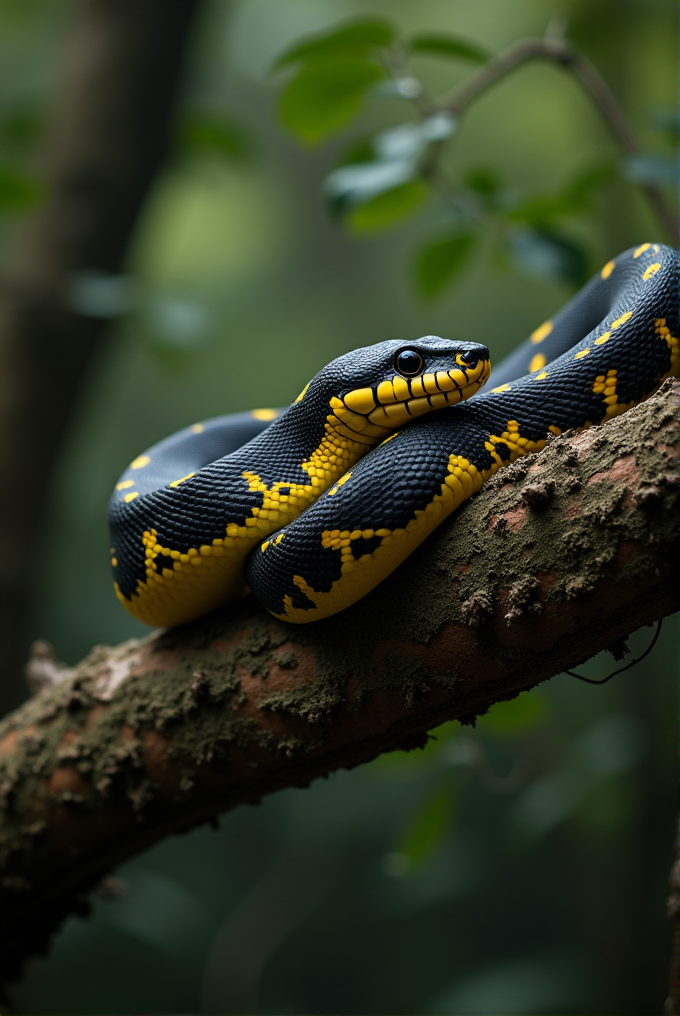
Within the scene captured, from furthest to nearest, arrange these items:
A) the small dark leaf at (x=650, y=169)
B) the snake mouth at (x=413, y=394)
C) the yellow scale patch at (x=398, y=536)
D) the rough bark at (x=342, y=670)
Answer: the small dark leaf at (x=650, y=169) → the snake mouth at (x=413, y=394) → the yellow scale patch at (x=398, y=536) → the rough bark at (x=342, y=670)

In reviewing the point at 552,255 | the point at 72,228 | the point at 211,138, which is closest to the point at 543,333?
the point at 552,255

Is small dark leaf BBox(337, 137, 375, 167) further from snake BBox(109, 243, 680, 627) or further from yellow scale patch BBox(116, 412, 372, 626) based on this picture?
yellow scale patch BBox(116, 412, 372, 626)

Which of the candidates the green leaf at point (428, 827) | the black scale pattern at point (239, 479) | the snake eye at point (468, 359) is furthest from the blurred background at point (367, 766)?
the snake eye at point (468, 359)

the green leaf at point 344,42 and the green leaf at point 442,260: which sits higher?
the green leaf at point 344,42

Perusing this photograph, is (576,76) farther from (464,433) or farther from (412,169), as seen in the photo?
(464,433)

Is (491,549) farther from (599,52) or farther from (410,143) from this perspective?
(599,52)

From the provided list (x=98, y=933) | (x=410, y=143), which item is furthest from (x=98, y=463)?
(x=410, y=143)

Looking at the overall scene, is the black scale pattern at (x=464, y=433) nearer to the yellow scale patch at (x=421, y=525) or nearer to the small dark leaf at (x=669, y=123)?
the yellow scale patch at (x=421, y=525)
